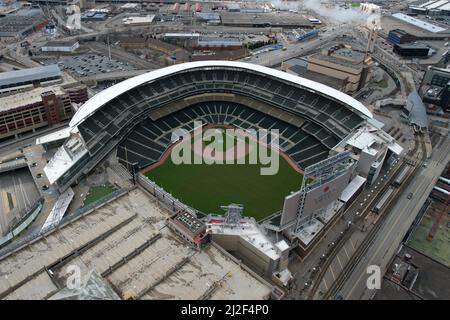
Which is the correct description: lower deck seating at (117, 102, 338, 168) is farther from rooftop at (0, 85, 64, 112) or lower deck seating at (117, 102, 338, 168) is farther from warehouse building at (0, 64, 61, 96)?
warehouse building at (0, 64, 61, 96)

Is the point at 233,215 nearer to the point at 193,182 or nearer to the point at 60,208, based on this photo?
the point at 193,182

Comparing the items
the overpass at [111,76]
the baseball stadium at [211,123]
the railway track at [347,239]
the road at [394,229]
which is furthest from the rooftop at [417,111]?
the overpass at [111,76]

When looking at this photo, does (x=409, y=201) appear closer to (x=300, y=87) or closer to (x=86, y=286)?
(x=300, y=87)

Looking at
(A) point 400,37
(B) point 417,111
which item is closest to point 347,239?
(B) point 417,111

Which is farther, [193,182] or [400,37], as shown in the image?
[400,37]

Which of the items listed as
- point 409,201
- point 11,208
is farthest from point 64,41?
point 409,201

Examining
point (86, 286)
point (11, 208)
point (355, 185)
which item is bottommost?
point (11, 208)
